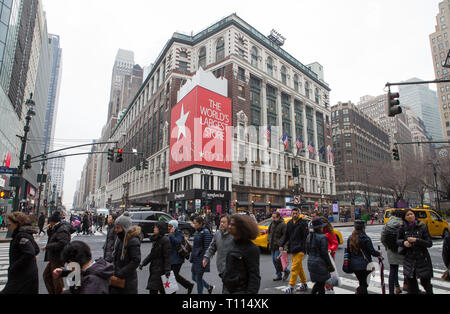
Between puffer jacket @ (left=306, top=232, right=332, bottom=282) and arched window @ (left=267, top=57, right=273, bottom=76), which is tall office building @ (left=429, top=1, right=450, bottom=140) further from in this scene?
puffer jacket @ (left=306, top=232, right=332, bottom=282)

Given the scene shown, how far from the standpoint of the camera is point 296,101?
57.6m

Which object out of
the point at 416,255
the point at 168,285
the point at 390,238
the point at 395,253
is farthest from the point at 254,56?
the point at 168,285

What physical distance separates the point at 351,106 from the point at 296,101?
153 ft

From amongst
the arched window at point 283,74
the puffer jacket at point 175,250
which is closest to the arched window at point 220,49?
the arched window at point 283,74

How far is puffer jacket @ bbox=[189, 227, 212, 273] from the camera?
5816mm

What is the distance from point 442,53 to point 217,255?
114409 millimetres

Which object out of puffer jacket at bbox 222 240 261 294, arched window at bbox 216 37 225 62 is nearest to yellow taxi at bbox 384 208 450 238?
puffer jacket at bbox 222 240 261 294

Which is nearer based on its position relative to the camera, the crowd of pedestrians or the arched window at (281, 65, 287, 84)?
the crowd of pedestrians

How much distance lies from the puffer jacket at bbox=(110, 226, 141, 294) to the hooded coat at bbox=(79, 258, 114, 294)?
711 mm

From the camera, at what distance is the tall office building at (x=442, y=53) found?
3383 inches

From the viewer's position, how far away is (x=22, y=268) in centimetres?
399

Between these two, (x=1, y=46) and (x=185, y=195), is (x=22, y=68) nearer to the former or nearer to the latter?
(x=1, y=46)
